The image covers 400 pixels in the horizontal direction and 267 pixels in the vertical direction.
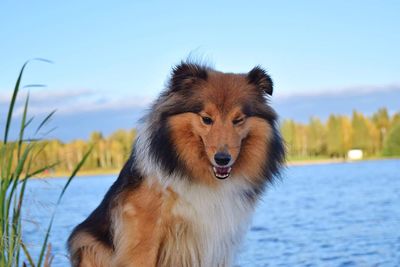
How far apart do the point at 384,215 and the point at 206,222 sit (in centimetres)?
1250

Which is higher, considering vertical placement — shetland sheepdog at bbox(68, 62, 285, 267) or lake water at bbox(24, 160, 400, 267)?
shetland sheepdog at bbox(68, 62, 285, 267)

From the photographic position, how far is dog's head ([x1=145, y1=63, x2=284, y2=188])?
4770 mm


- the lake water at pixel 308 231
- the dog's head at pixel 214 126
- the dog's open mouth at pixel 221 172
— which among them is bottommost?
the lake water at pixel 308 231

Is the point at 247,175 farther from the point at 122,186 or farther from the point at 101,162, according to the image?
the point at 101,162

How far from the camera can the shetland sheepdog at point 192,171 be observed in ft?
15.9

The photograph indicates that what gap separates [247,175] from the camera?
512 centimetres

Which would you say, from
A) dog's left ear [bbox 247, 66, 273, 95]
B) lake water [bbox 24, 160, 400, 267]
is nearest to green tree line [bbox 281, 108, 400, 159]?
lake water [bbox 24, 160, 400, 267]

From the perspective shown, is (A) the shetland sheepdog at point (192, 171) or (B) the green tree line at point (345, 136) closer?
(A) the shetland sheepdog at point (192, 171)

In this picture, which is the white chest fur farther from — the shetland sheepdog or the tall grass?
the tall grass

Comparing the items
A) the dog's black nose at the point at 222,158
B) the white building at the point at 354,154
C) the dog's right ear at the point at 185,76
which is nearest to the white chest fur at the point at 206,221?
the dog's black nose at the point at 222,158

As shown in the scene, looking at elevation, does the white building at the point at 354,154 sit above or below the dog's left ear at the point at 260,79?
below

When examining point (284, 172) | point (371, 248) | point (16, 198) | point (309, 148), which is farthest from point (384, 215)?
point (309, 148)

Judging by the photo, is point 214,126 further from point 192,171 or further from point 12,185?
point 12,185

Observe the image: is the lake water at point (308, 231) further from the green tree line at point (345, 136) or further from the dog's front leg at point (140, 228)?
the green tree line at point (345, 136)
